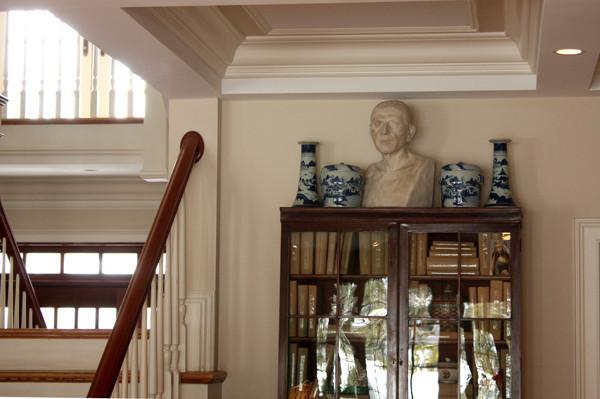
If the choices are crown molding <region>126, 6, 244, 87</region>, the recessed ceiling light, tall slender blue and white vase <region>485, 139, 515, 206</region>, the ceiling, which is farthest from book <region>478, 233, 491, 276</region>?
crown molding <region>126, 6, 244, 87</region>

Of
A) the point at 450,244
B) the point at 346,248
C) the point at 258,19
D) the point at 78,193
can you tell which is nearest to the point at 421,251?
the point at 450,244

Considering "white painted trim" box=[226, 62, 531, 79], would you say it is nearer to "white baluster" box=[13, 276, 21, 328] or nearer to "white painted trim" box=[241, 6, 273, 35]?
"white painted trim" box=[241, 6, 273, 35]

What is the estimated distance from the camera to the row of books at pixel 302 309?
222 inches

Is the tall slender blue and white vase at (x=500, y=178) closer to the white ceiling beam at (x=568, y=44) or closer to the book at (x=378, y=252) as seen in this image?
the white ceiling beam at (x=568, y=44)

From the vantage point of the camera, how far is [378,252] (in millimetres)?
5617

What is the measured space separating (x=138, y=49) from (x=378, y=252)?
1708mm

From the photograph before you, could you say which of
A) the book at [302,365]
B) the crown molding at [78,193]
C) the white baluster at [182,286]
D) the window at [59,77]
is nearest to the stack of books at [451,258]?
the book at [302,365]

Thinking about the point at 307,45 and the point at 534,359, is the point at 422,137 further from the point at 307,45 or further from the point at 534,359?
the point at 534,359

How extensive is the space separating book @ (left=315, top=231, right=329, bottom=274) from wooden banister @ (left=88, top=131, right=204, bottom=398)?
0.78m

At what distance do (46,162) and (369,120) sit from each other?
421 cm

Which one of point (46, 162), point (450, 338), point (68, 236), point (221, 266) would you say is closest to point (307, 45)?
point (221, 266)

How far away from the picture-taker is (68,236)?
10.5 m

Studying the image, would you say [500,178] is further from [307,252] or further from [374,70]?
[307,252]

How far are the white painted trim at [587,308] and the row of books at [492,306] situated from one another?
516mm
